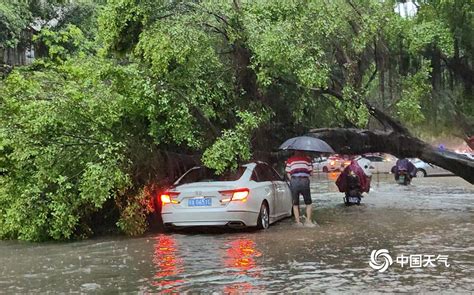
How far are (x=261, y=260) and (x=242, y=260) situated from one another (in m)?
0.26

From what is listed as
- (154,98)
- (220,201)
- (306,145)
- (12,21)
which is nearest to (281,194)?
(306,145)

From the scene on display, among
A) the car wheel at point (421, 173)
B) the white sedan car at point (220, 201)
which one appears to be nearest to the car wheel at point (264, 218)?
the white sedan car at point (220, 201)

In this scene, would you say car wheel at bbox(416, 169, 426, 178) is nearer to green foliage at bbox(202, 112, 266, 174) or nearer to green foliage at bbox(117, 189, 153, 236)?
green foliage at bbox(202, 112, 266, 174)

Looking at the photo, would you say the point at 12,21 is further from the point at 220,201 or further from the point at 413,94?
the point at 413,94

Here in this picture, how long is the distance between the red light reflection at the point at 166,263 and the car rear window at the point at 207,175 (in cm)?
138

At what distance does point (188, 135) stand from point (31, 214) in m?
3.13

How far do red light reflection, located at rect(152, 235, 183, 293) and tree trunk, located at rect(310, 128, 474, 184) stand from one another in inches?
246

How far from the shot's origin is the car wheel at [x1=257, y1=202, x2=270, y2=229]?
10914 millimetres

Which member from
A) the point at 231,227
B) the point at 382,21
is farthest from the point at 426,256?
the point at 382,21

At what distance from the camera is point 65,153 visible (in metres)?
10.8

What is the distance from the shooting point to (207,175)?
11422mm

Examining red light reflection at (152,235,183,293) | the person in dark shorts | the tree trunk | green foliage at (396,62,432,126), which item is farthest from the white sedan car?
the tree trunk

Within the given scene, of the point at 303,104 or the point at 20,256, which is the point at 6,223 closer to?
the point at 20,256

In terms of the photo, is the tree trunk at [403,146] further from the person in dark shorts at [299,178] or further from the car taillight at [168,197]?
the car taillight at [168,197]
